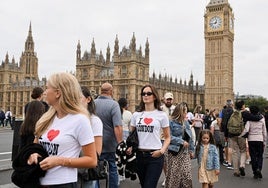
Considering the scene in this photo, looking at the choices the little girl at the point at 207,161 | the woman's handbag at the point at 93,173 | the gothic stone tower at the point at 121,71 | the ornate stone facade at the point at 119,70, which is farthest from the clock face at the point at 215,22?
the woman's handbag at the point at 93,173

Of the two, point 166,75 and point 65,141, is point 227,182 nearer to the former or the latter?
point 65,141

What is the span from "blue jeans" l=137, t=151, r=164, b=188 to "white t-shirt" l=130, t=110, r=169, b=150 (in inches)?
5.1

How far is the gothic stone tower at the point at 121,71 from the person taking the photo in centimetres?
5338

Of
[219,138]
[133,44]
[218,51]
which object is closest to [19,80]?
[133,44]

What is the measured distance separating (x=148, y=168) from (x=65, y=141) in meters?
2.25

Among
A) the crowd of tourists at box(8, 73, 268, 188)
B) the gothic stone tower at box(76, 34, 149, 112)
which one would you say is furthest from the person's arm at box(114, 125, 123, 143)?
the gothic stone tower at box(76, 34, 149, 112)

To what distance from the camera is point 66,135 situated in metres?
2.48

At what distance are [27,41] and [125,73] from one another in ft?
117

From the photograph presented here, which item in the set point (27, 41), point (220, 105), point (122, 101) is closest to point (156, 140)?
point (122, 101)

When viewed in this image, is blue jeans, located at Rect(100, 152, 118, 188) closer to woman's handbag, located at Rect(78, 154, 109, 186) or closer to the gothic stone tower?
woman's handbag, located at Rect(78, 154, 109, 186)

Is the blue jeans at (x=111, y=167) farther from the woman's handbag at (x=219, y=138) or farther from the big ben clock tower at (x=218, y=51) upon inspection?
the big ben clock tower at (x=218, y=51)

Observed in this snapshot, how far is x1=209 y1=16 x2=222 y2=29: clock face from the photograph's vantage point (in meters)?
→ 75.6

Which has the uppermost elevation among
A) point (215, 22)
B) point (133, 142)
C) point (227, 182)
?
point (215, 22)

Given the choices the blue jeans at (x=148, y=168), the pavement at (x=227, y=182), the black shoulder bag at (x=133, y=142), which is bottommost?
the pavement at (x=227, y=182)
